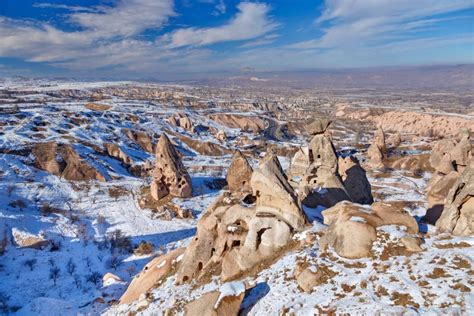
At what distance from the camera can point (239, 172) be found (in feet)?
139

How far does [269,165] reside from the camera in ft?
56.6

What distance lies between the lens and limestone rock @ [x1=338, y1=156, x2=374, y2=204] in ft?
94.3

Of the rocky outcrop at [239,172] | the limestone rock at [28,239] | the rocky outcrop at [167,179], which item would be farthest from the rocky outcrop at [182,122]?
the limestone rock at [28,239]

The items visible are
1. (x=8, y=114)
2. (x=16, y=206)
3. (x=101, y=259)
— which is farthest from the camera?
(x=8, y=114)

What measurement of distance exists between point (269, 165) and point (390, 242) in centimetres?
625

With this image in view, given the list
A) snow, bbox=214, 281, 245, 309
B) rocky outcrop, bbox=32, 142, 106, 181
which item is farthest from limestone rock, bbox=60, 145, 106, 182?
snow, bbox=214, 281, 245, 309

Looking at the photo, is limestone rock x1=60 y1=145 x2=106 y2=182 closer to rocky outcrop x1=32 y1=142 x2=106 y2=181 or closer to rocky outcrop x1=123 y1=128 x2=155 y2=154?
rocky outcrop x1=32 y1=142 x2=106 y2=181

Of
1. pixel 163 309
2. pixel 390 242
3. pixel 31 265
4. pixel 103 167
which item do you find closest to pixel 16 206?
pixel 31 265

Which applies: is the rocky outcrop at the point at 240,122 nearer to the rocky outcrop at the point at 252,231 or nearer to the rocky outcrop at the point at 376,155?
the rocky outcrop at the point at 376,155

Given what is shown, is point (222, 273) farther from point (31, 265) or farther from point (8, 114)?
Answer: point (8, 114)

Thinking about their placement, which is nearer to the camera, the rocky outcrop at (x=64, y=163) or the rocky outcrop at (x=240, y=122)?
the rocky outcrop at (x=64, y=163)

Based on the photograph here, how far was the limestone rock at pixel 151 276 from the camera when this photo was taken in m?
19.7

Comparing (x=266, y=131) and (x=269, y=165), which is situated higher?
(x=269, y=165)

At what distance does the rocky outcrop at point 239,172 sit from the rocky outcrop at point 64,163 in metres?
23.1
